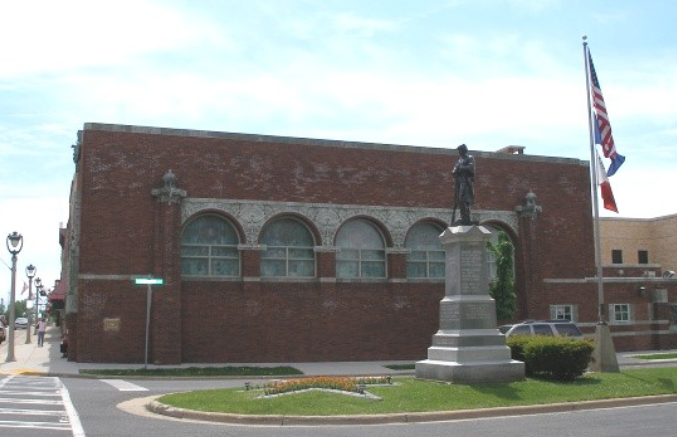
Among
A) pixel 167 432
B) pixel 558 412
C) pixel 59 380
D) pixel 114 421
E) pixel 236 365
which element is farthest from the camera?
pixel 236 365

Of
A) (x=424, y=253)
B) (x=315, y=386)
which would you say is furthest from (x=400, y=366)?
(x=315, y=386)

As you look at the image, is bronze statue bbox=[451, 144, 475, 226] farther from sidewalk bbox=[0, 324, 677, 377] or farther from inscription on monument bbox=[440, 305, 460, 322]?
sidewalk bbox=[0, 324, 677, 377]

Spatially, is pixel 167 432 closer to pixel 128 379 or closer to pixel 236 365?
pixel 128 379

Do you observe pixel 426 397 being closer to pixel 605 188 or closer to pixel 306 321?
pixel 605 188

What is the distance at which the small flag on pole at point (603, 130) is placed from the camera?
23719 mm

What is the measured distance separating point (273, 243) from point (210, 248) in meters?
2.51

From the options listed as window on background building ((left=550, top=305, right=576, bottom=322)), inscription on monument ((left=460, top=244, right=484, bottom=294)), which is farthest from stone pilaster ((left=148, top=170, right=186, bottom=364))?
window on background building ((left=550, top=305, right=576, bottom=322))

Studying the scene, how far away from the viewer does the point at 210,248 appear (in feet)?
101

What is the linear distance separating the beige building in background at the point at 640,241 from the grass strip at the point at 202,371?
105 ft

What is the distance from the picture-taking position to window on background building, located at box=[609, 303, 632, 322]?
3681 centimetres

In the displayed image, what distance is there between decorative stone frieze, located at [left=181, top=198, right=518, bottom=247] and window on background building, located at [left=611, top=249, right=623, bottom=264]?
22024 mm

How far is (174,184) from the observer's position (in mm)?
29812

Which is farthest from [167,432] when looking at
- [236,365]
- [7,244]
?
[7,244]

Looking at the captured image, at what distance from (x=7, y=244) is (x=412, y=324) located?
17.1 m
